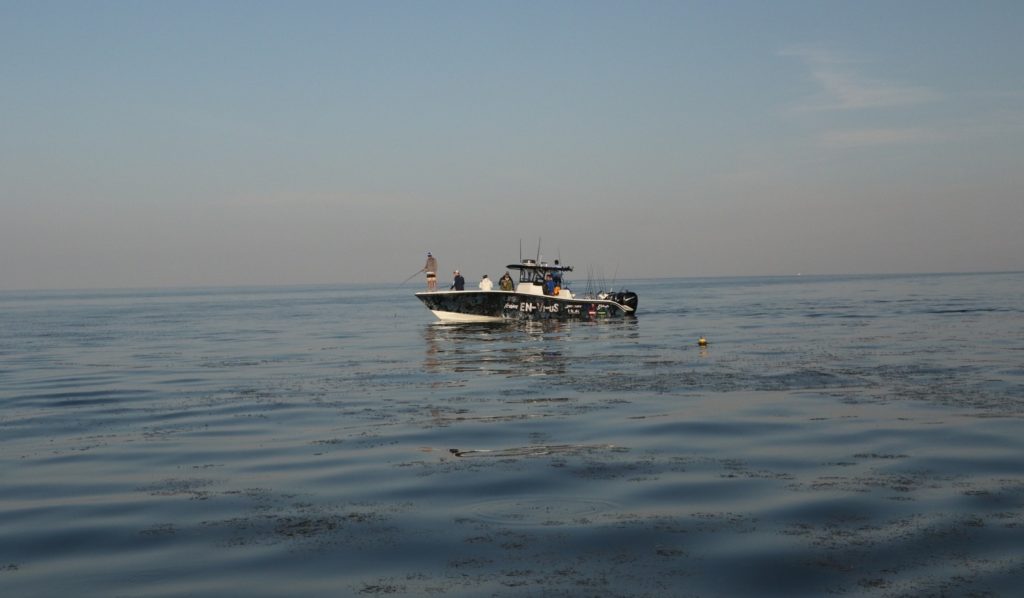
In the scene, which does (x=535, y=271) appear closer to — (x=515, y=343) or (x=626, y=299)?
(x=626, y=299)

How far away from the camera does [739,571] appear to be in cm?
868

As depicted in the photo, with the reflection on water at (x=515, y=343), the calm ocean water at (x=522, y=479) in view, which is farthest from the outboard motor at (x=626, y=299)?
the calm ocean water at (x=522, y=479)

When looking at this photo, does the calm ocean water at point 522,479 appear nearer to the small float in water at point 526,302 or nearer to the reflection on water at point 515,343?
the reflection on water at point 515,343

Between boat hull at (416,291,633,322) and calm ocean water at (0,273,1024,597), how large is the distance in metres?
21.4

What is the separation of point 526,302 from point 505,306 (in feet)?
3.67

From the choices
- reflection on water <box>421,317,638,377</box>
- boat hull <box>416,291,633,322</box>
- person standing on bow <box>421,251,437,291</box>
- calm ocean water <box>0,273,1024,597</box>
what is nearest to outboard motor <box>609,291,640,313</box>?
reflection on water <box>421,317,638,377</box>

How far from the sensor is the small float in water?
50344mm

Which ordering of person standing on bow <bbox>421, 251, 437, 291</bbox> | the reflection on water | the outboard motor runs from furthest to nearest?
the outboard motor, person standing on bow <bbox>421, 251, 437, 291</bbox>, the reflection on water

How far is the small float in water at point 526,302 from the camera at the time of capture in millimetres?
50344

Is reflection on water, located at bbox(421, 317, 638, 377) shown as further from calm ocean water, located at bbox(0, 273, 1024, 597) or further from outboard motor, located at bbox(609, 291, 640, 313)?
outboard motor, located at bbox(609, 291, 640, 313)

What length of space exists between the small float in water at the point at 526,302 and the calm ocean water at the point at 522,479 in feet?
70.4

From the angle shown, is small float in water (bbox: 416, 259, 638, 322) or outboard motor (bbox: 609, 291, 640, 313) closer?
small float in water (bbox: 416, 259, 638, 322)

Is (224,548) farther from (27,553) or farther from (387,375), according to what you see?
(387,375)

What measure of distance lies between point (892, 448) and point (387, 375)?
15.5 meters
